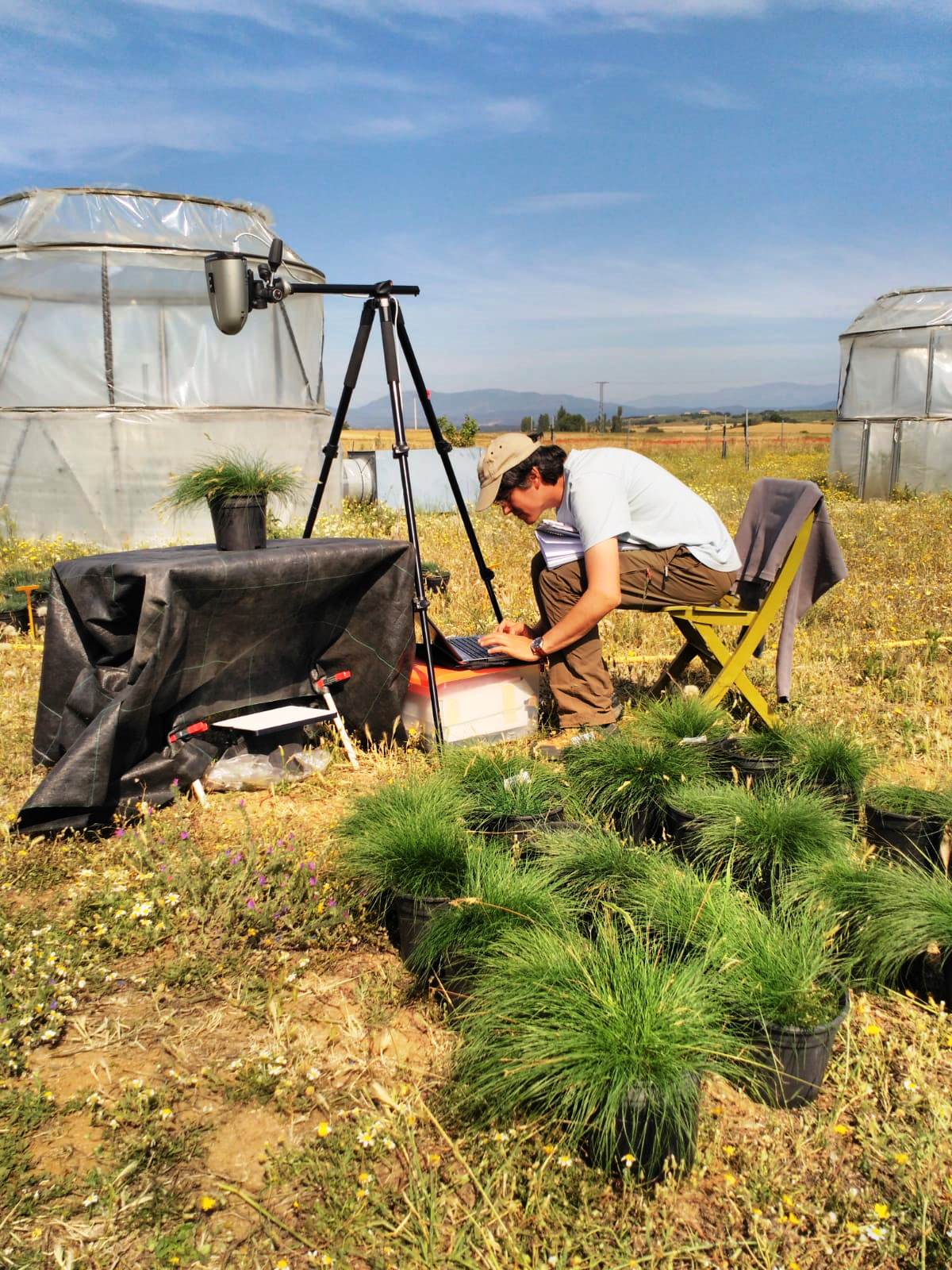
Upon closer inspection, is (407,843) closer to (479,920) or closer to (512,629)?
(479,920)

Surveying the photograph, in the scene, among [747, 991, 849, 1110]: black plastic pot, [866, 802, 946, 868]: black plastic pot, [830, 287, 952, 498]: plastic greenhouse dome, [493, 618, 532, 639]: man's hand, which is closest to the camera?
[747, 991, 849, 1110]: black plastic pot

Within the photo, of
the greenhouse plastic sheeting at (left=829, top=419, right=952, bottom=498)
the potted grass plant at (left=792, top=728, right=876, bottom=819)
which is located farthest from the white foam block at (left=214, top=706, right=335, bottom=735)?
the greenhouse plastic sheeting at (left=829, top=419, right=952, bottom=498)

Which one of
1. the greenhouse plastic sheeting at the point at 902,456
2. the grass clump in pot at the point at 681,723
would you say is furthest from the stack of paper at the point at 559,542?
the greenhouse plastic sheeting at the point at 902,456

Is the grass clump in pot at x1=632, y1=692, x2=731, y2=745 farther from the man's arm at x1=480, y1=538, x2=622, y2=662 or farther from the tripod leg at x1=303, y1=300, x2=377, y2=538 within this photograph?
the tripod leg at x1=303, y1=300, x2=377, y2=538

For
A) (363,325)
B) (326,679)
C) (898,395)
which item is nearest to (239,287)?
(363,325)

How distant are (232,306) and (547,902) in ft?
8.47

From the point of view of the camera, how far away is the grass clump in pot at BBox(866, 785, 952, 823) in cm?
304

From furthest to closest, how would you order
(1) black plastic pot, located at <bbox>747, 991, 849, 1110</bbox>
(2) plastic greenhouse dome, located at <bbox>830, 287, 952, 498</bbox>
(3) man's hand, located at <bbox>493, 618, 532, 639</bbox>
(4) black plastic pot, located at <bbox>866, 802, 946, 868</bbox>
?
(2) plastic greenhouse dome, located at <bbox>830, 287, 952, 498</bbox> → (3) man's hand, located at <bbox>493, 618, 532, 639</bbox> → (4) black plastic pot, located at <bbox>866, 802, 946, 868</bbox> → (1) black plastic pot, located at <bbox>747, 991, 849, 1110</bbox>

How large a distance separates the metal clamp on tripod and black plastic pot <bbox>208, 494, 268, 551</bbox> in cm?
60

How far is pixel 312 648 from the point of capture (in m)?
4.18

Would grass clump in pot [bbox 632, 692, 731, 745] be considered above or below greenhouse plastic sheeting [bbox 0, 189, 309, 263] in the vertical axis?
below

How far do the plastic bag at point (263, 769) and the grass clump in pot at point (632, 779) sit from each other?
1198 millimetres

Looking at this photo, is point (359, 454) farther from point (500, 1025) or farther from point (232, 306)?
point (500, 1025)

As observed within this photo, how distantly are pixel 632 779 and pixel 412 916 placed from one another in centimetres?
100
